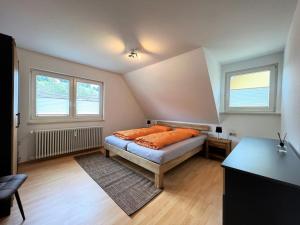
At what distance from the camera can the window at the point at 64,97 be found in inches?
121

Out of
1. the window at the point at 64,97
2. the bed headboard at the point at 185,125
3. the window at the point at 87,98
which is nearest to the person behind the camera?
the window at the point at 64,97

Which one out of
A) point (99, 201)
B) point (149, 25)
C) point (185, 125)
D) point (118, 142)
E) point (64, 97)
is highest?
point (149, 25)

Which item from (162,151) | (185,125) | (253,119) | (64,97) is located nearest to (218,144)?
(253,119)

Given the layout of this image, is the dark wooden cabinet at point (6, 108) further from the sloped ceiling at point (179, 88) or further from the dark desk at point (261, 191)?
the sloped ceiling at point (179, 88)

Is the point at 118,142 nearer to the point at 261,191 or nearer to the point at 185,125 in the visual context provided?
the point at 185,125

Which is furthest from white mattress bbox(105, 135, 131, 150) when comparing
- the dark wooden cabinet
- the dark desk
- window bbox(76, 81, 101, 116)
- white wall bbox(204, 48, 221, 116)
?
white wall bbox(204, 48, 221, 116)

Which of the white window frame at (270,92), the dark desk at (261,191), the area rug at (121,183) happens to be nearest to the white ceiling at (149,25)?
the white window frame at (270,92)

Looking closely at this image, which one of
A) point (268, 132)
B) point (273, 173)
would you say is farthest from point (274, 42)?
point (273, 173)

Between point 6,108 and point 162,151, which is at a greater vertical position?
point 6,108

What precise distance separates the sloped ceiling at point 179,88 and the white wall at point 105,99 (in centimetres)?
47

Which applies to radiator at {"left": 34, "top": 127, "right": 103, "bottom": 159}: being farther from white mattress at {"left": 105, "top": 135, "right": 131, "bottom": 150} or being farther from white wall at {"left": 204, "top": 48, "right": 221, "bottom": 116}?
white wall at {"left": 204, "top": 48, "right": 221, "bottom": 116}

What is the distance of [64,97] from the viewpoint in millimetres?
3432

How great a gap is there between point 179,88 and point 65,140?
3171 millimetres

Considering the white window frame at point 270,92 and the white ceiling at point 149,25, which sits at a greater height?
the white ceiling at point 149,25
